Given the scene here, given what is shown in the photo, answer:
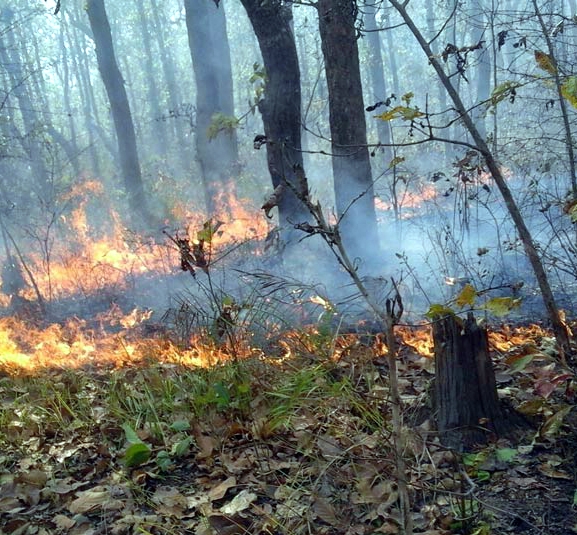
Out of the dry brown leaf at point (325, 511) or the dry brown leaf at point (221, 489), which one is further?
the dry brown leaf at point (221, 489)

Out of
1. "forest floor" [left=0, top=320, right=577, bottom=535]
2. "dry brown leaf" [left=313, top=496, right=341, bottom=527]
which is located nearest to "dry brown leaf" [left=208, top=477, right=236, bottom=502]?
"forest floor" [left=0, top=320, right=577, bottom=535]

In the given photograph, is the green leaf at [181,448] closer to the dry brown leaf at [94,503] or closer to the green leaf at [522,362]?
the dry brown leaf at [94,503]

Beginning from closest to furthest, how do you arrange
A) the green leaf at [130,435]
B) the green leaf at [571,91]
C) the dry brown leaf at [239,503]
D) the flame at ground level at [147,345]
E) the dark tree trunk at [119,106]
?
the green leaf at [571,91], the dry brown leaf at [239,503], the green leaf at [130,435], the flame at ground level at [147,345], the dark tree trunk at [119,106]

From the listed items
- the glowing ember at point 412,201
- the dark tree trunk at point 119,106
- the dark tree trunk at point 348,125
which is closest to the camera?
the dark tree trunk at point 348,125

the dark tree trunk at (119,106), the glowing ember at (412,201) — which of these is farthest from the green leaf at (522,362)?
the dark tree trunk at (119,106)

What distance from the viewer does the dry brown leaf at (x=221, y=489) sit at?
106 inches

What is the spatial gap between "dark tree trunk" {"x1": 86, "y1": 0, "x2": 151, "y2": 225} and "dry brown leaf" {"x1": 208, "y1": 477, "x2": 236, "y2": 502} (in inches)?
414

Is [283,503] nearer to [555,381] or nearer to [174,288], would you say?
[555,381]

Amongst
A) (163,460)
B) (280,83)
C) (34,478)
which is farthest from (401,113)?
(280,83)

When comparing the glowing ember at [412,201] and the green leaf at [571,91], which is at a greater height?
the green leaf at [571,91]

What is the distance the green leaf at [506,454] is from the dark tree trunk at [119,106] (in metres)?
11.0

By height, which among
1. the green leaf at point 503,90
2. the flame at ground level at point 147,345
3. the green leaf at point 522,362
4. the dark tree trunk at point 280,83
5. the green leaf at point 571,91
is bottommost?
the flame at ground level at point 147,345

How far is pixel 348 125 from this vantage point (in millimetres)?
5938

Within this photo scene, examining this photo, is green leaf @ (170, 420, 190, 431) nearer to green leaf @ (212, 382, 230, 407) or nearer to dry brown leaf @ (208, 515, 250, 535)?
green leaf @ (212, 382, 230, 407)
